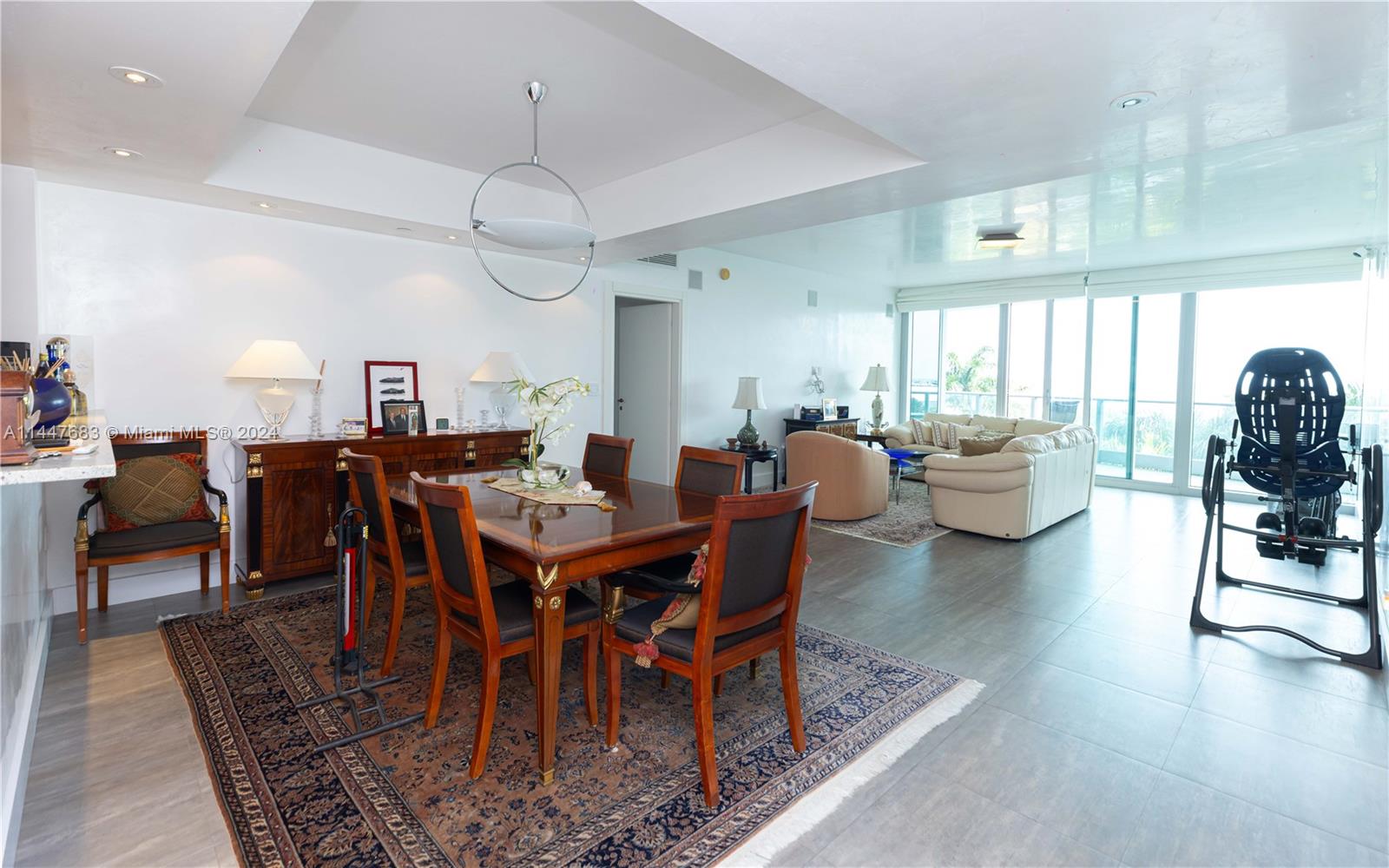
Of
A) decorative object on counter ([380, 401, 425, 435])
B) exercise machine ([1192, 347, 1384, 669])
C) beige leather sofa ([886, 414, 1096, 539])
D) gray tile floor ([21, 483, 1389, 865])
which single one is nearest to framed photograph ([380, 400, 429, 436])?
decorative object on counter ([380, 401, 425, 435])

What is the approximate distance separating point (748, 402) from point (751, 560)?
4935mm

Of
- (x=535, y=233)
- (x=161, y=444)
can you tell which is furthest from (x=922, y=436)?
(x=161, y=444)

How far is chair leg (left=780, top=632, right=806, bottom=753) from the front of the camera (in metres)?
2.25

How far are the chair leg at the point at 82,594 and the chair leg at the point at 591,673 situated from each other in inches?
104

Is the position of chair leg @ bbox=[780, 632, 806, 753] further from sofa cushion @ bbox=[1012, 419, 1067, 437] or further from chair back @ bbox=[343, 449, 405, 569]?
sofa cushion @ bbox=[1012, 419, 1067, 437]

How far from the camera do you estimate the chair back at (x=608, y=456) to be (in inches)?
146

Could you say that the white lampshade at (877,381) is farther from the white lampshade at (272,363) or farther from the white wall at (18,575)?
the white wall at (18,575)

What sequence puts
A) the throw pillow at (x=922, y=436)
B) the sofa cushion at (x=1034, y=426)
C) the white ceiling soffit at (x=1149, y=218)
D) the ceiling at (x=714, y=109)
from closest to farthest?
the ceiling at (x=714, y=109), the white ceiling soffit at (x=1149, y=218), the sofa cushion at (x=1034, y=426), the throw pillow at (x=922, y=436)

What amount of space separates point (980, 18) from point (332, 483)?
13.1 feet

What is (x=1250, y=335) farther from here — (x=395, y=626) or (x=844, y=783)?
(x=395, y=626)

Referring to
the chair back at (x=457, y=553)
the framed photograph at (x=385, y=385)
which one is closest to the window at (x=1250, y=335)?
the chair back at (x=457, y=553)

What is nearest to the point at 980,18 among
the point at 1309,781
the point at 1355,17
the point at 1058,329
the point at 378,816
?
the point at 1355,17

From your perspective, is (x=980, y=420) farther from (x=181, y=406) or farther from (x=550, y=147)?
(x=181, y=406)

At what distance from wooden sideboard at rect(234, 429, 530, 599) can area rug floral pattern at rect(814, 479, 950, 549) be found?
3490 millimetres
